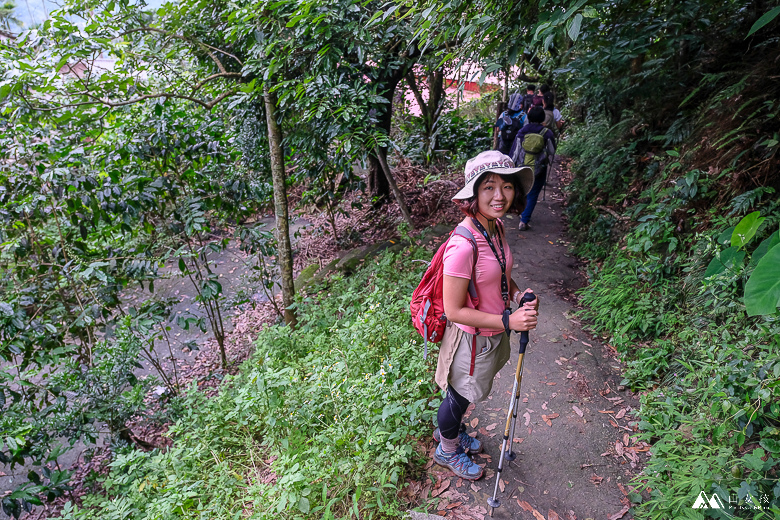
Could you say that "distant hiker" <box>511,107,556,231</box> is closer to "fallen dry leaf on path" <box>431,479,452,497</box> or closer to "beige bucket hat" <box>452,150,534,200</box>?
"beige bucket hat" <box>452,150,534,200</box>

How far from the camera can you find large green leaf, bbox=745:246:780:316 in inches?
64.0

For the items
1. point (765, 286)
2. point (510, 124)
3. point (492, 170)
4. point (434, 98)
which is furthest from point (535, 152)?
point (765, 286)

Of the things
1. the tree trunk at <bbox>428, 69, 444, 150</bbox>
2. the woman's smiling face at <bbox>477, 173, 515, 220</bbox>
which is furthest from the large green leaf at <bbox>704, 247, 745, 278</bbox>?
the tree trunk at <bbox>428, 69, 444, 150</bbox>

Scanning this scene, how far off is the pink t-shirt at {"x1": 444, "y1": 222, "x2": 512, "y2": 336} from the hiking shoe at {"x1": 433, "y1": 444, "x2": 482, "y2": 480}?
1.13m

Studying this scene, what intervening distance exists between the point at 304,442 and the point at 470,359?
1.78m

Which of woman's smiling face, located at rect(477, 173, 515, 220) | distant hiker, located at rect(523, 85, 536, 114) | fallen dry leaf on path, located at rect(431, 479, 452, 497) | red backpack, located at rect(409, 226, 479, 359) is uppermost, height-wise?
distant hiker, located at rect(523, 85, 536, 114)

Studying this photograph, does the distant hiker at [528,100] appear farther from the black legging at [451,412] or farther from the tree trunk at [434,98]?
the black legging at [451,412]

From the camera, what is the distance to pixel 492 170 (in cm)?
229

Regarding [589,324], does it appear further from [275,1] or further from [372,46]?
[275,1]

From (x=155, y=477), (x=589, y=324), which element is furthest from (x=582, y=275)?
(x=155, y=477)

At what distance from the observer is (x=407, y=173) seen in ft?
29.9

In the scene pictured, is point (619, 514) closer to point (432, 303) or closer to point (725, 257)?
point (725, 257)

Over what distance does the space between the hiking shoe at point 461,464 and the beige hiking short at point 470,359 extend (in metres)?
0.69

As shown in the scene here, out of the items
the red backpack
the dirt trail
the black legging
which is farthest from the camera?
the dirt trail
